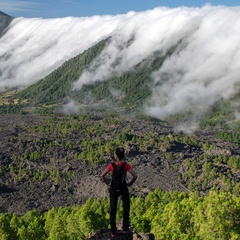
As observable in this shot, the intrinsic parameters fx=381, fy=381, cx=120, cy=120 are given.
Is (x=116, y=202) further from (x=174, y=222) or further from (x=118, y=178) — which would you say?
(x=174, y=222)

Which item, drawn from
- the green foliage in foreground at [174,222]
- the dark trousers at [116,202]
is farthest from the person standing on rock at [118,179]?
the green foliage in foreground at [174,222]

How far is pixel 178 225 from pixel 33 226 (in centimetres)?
4757

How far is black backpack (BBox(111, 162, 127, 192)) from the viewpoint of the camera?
3070 cm

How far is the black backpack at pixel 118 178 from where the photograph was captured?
30703 millimetres

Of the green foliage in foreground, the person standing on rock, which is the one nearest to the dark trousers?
the person standing on rock

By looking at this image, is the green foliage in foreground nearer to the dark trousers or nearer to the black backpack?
the dark trousers

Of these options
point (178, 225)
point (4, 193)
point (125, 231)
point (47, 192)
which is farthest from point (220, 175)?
point (125, 231)

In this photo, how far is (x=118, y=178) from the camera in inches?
1222

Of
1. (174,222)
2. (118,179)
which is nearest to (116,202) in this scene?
(118,179)

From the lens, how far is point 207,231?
47750 millimetres

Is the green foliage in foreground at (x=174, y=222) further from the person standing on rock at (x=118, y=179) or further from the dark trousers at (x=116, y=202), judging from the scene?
the person standing on rock at (x=118, y=179)

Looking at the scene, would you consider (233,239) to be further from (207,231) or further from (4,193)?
(4,193)

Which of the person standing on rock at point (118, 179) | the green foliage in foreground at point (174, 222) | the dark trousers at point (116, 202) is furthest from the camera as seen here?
the green foliage in foreground at point (174, 222)

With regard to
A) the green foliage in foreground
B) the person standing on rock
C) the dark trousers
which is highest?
the person standing on rock
